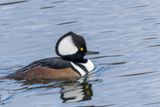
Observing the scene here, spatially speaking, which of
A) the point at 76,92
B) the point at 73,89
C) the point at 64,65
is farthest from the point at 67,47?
the point at 76,92

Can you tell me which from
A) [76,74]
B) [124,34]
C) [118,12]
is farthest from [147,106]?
[118,12]

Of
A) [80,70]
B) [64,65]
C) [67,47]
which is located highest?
[67,47]

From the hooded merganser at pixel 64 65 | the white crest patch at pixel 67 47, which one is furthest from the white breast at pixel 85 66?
the white crest patch at pixel 67 47

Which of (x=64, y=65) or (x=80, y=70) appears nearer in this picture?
(x=64, y=65)

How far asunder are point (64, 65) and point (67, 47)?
427 mm

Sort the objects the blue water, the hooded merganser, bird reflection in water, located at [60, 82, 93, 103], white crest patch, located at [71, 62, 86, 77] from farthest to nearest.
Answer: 1. white crest patch, located at [71, 62, 86, 77]
2. the hooded merganser
3. bird reflection in water, located at [60, 82, 93, 103]
4. the blue water

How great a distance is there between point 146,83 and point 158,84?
281mm

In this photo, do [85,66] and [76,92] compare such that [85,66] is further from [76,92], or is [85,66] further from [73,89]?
[76,92]

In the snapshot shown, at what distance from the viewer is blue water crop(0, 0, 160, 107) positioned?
13586mm

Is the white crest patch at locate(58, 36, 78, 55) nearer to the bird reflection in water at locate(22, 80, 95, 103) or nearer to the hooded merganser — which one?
the hooded merganser

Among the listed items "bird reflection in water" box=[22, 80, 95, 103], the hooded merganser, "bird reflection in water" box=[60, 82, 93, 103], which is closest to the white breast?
the hooded merganser

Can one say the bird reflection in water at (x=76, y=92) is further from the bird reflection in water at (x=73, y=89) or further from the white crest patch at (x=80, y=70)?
the white crest patch at (x=80, y=70)

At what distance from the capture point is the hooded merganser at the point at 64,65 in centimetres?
1557

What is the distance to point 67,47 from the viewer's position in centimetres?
1603
